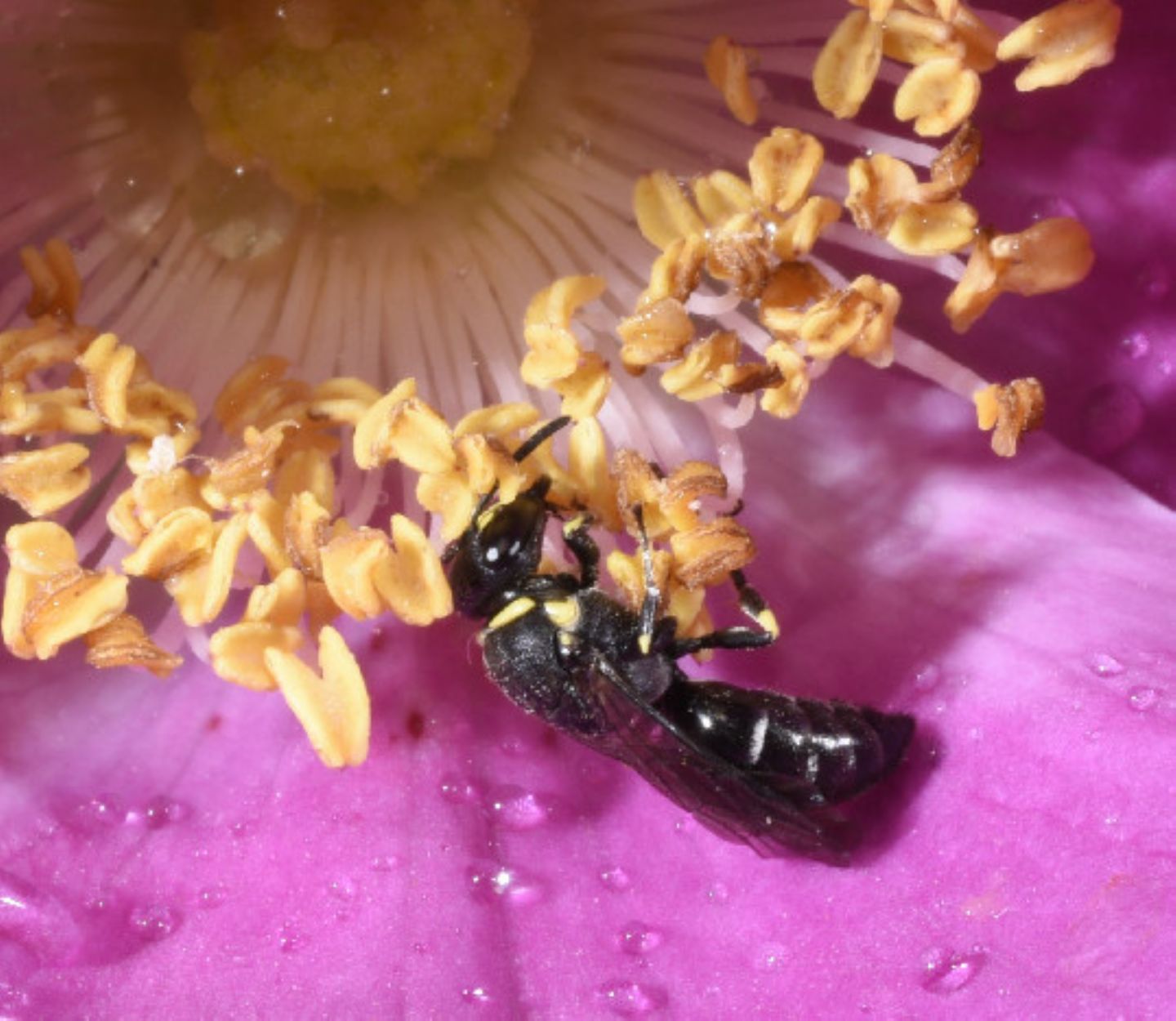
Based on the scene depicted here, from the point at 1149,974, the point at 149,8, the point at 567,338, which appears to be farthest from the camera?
the point at 149,8

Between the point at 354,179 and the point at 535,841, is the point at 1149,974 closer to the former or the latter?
the point at 535,841

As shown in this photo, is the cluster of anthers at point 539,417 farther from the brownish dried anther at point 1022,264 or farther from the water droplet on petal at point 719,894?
the water droplet on petal at point 719,894

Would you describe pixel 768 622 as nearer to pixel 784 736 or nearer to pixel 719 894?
pixel 784 736

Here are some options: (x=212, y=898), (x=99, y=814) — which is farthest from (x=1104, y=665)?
(x=99, y=814)

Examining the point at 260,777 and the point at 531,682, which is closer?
the point at 531,682

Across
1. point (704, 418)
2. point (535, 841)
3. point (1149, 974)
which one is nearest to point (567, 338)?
point (704, 418)
